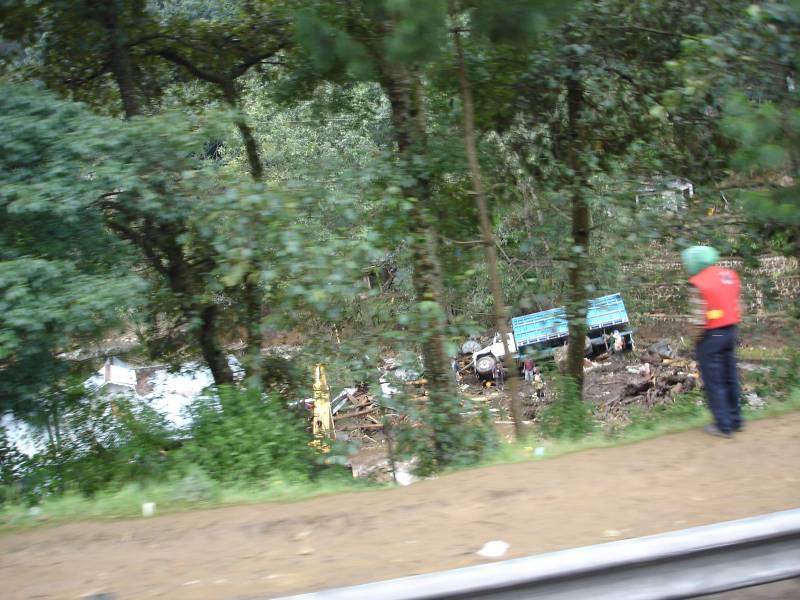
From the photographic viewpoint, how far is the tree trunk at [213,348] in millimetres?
10469

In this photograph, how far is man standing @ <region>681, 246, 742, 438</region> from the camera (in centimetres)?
572

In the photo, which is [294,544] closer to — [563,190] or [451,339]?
[451,339]

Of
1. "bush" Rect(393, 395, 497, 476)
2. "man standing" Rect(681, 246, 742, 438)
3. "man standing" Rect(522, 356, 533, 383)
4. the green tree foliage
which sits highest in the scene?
the green tree foliage

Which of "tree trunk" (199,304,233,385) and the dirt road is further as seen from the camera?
"tree trunk" (199,304,233,385)

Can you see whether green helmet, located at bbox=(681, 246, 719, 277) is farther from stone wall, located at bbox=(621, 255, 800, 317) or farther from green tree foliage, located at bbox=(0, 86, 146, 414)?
green tree foliage, located at bbox=(0, 86, 146, 414)

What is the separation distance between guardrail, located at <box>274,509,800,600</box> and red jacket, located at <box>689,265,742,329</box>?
2539mm

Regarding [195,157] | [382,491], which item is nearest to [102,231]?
[195,157]

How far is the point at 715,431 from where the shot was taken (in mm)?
5992

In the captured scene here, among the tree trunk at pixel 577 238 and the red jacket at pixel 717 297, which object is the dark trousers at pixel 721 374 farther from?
the tree trunk at pixel 577 238

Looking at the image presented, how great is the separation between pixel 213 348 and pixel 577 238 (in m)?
5.26

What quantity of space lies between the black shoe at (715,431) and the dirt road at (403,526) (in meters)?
0.15

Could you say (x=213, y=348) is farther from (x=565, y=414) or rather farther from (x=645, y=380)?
(x=645, y=380)

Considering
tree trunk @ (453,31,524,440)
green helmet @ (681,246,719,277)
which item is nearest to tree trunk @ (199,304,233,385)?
tree trunk @ (453,31,524,440)

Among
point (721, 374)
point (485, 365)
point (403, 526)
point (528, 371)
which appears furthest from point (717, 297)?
point (485, 365)
